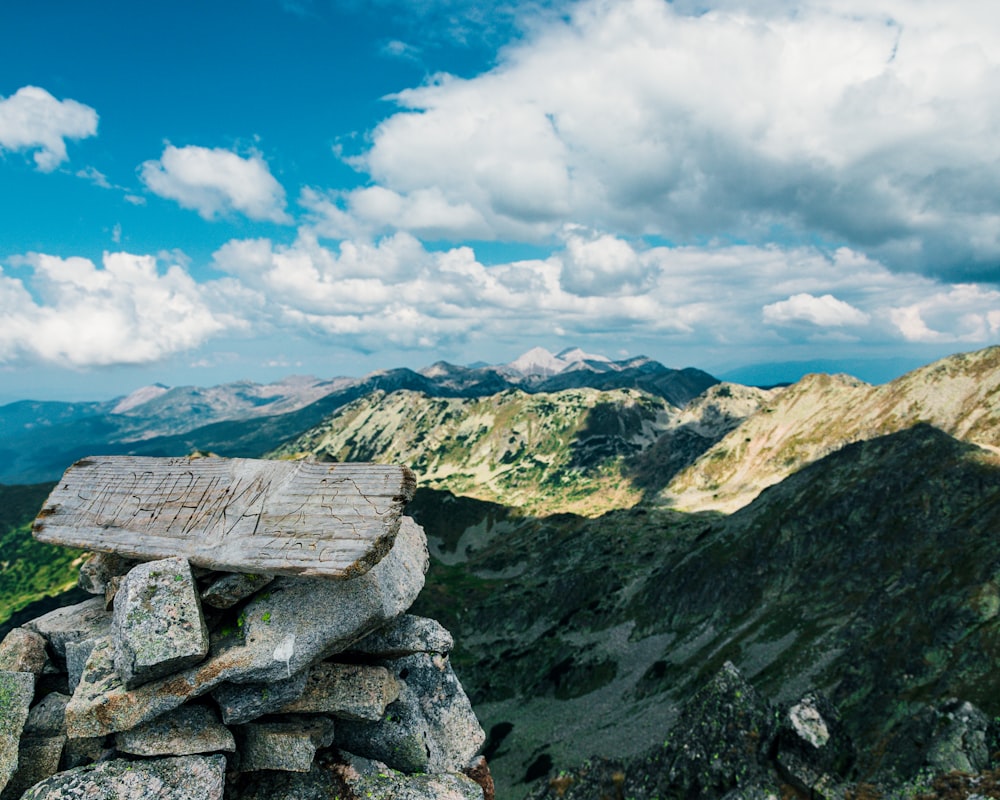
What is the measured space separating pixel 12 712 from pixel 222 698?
3266mm

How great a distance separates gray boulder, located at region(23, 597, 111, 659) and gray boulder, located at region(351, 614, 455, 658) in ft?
15.3

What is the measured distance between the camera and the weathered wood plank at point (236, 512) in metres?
7.86

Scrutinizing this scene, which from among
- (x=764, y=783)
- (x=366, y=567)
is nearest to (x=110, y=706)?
(x=366, y=567)

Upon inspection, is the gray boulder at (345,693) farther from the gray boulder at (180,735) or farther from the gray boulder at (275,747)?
the gray boulder at (180,735)

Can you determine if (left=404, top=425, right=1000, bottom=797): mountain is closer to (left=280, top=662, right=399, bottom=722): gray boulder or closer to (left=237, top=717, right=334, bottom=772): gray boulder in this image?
(left=280, top=662, right=399, bottom=722): gray boulder

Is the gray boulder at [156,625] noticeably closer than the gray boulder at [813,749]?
Yes

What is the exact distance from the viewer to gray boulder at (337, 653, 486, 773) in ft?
31.0

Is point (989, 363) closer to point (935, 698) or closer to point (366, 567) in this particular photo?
point (935, 698)

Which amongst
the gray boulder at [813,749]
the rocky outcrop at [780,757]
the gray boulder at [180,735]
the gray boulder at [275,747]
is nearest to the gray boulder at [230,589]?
the gray boulder at [180,735]

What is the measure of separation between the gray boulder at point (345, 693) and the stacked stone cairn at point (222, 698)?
0.8 inches

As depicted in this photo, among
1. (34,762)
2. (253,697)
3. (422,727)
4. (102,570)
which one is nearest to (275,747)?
(253,697)

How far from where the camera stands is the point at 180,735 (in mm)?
7664

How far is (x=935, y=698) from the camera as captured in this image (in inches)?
1740

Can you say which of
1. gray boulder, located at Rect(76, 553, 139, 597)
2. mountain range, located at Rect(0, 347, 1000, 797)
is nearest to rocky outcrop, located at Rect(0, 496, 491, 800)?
gray boulder, located at Rect(76, 553, 139, 597)
